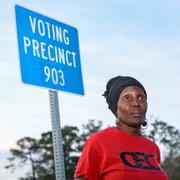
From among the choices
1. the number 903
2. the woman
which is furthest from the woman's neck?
the number 903

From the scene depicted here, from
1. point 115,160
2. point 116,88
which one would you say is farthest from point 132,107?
point 115,160

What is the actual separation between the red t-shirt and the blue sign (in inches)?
60.6

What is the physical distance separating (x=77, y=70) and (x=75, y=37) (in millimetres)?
319

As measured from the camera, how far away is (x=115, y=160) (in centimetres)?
242

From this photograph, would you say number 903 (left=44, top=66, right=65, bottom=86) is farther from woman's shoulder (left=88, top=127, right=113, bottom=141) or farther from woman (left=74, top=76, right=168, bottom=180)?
woman's shoulder (left=88, top=127, right=113, bottom=141)

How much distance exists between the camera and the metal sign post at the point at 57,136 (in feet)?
12.4

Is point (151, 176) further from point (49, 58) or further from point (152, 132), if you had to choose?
point (152, 132)

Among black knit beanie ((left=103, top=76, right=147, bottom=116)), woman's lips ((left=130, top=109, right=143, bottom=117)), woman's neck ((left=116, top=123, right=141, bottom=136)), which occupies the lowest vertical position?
woman's neck ((left=116, top=123, right=141, bottom=136))

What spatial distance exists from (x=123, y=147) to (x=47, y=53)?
1741 millimetres

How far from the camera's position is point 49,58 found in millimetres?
4059

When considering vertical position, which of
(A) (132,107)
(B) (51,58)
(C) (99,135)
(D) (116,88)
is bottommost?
(C) (99,135)

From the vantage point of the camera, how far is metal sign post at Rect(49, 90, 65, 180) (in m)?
3.77

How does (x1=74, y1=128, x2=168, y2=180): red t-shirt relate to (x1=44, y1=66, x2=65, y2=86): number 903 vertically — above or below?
below

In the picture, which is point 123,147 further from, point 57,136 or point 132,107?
point 57,136
